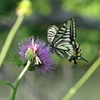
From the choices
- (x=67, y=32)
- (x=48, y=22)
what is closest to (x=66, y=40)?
(x=67, y=32)

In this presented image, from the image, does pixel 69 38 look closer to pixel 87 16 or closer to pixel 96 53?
pixel 87 16

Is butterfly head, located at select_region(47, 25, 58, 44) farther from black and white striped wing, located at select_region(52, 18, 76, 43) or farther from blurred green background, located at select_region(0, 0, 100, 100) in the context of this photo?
blurred green background, located at select_region(0, 0, 100, 100)

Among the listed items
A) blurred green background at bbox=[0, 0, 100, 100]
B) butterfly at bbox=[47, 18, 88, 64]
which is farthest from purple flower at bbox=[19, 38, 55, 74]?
blurred green background at bbox=[0, 0, 100, 100]

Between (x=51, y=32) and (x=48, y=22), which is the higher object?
(x=51, y=32)

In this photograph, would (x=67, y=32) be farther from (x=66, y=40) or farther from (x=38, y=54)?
(x=38, y=54)

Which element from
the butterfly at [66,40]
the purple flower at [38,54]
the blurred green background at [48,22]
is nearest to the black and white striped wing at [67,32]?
the butterfly at [66,40]

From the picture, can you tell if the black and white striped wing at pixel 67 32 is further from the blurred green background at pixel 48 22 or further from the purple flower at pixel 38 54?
the blurred green background at pixel 48 22
